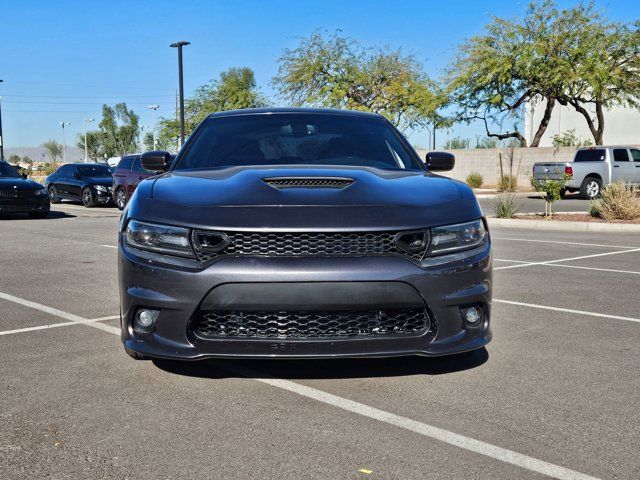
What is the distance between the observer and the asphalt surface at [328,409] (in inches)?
119

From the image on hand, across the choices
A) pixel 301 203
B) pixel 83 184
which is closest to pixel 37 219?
pixel 83 184

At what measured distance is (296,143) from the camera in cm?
523

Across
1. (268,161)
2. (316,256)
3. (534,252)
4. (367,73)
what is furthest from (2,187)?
(367,73)

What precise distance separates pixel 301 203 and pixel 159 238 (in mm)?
756

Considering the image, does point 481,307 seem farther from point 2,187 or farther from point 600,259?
point 2,187

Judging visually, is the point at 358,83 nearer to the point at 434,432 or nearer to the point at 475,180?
the point at 475,180

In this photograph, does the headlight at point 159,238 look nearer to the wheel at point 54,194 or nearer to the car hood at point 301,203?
the car hood at point 301,203

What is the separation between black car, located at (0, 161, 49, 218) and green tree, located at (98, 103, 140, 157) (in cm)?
10116

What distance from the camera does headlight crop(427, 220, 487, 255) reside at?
3.72m

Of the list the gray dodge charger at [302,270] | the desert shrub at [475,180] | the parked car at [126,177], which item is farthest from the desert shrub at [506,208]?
the desert shrub at [475,180]

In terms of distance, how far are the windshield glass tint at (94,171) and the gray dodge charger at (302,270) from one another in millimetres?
22511

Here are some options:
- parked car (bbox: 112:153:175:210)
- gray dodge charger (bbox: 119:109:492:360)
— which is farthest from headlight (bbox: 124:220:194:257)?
parked car (bbox: 112:153:175:210)

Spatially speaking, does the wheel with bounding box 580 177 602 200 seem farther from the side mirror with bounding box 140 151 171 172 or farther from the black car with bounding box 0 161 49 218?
the side mirror with bounding box 140 151 171 172

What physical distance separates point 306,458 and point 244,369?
4.35 ft
